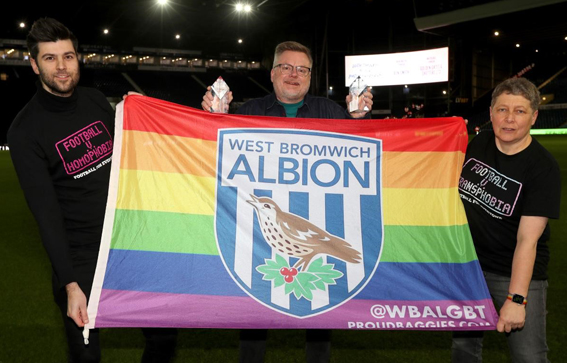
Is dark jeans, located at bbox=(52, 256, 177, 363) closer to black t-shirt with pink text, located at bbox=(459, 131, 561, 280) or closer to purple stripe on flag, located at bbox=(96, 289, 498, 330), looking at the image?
purple stripe on flag, located at bbox=(96, 289, 498, 330)

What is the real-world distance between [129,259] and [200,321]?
432 millimetres

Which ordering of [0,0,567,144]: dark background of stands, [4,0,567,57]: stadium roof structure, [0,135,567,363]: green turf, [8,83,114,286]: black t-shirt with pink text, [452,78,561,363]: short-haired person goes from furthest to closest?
1. [0,0,567,144]: dark background of stands
2. [4,0,567,57]: stadium roof structure
3. [0,135,567,363]: green turf
4. [452,78,561,363]: short-haired person
5. [8,83,114,286]: black t-shirt with pink text

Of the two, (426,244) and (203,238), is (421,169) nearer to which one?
(426,244)

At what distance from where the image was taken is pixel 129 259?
2.34 m

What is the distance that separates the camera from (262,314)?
7.69 feet

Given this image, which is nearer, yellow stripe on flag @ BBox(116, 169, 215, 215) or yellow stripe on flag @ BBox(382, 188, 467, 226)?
yellow stripe on flag @ BBox(116, 169, 215, 215)

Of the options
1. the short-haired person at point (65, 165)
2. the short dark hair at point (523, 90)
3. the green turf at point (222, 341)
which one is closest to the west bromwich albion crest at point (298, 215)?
the short-haired person at point (65, 165)

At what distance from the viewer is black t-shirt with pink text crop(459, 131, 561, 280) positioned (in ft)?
7.14

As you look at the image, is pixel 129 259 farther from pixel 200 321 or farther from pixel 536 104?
pixel 536 104

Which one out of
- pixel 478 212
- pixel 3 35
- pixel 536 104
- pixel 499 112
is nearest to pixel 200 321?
pixel 478 212

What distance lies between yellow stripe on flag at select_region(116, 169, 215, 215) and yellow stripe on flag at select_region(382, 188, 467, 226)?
0.90 m

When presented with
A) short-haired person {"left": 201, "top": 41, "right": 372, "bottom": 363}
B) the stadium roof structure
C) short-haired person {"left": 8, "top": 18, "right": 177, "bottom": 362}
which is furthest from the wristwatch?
the stadium roof structure

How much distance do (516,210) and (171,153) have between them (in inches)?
64.1

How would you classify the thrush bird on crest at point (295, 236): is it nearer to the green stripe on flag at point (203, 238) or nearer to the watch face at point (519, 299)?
the green stripe on flag at point (203, 238)
